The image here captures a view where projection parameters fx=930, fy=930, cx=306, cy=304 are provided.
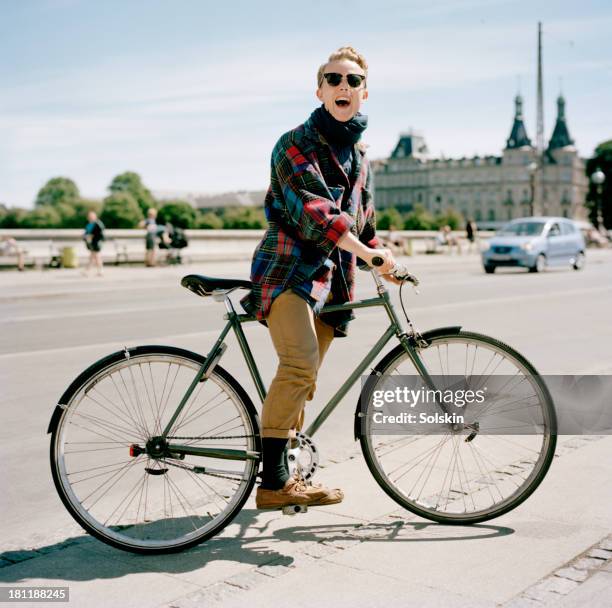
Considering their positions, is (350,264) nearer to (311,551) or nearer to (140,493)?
(311,551)

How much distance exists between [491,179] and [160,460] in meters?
176

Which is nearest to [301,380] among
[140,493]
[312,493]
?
[312,493]

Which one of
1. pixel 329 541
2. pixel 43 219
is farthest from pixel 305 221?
pixel 43 219

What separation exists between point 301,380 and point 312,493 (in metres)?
0.47

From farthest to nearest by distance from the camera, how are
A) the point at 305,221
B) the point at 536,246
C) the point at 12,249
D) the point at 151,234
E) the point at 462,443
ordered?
1. the point at 151,234
2. the point at 12,249
3. the point at 536,246
4. the point at 462,443
5. the point at 305,221

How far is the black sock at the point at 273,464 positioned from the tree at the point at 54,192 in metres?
149

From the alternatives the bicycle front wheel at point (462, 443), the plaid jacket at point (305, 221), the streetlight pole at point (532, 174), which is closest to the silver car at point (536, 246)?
the streetlight pole at point (532, 174)

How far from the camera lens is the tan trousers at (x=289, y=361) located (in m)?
3.52

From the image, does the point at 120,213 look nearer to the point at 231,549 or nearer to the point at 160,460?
the point at 160,460

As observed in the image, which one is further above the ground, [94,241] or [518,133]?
[518,133]

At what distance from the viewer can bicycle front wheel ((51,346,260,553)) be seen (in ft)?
11.3

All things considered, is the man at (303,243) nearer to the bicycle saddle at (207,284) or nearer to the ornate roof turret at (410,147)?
the bicycle saddle at (207,284)

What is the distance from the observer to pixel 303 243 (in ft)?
Answer: 11.7

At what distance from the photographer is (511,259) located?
2506cm
